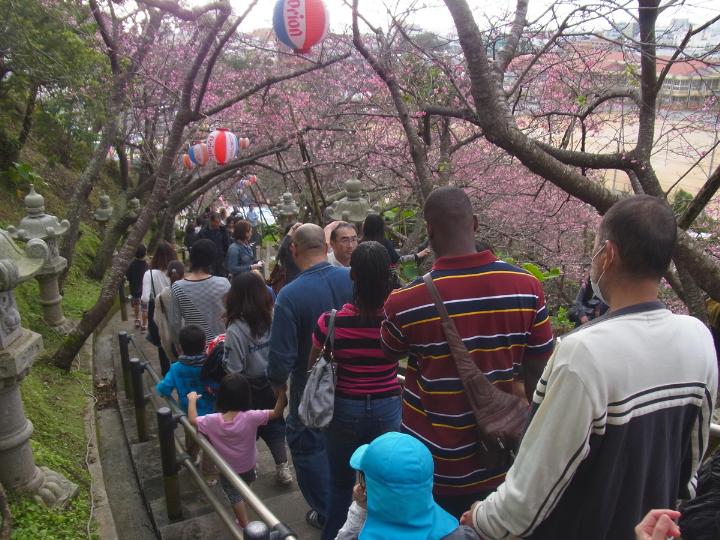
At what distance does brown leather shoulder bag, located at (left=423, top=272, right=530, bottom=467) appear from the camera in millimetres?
1932

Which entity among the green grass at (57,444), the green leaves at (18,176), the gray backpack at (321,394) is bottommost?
the green grass at (57,444)

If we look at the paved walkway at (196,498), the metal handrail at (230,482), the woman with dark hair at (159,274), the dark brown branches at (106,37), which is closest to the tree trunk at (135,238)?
the woman with dark hair at (159,274)

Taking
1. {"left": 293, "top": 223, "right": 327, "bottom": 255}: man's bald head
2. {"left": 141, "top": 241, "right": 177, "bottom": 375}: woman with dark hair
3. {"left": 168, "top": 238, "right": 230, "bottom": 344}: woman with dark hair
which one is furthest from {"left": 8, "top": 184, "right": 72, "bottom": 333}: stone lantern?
{"left": 293, "top": 223, "right": 327, "bottom": 255}: man's bald head

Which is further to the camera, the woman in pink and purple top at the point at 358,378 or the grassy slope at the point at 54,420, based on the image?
the grassy slope at the point at 54,420

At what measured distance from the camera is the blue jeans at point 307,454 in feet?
10.2

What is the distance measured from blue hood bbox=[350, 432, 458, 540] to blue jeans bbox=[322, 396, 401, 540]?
37.8 inches

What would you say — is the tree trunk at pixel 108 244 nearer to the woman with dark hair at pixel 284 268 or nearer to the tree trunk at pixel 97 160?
the tree trunk at pixel 97 160

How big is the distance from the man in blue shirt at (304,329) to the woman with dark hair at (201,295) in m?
1.40

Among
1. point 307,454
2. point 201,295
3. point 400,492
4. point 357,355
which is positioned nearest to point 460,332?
point 400,492

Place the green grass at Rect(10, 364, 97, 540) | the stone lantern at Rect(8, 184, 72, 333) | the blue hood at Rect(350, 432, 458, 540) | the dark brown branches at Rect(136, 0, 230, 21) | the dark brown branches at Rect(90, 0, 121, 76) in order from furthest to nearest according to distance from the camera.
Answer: the stone lantern at Rect(8, 184, 72, 333)
the dark brown branches at Rect(90, 0, 121, 76)
the dark brown branches at Rect(136, 0, 230, 21)
the green grass at Rect(10, 364, 97, 540)
the blue hood at Rect(350, 432, 458, 540)

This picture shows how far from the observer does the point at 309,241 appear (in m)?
3.04

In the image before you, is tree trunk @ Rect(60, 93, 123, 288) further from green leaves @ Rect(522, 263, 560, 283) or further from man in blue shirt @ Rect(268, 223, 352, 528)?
green leaves @ Rect(522, 263, 560, 283)

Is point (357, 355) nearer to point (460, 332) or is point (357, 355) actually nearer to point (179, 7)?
point (460, 332)

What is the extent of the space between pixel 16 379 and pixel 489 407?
2.68 metres
